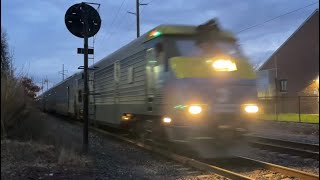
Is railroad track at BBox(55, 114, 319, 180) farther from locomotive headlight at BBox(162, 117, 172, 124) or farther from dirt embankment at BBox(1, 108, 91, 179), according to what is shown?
dirt embankment at BBox(1, 108, 91, 179)

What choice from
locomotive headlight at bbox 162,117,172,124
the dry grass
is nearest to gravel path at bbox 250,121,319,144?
locomotive headlight at bbox 162,117,172,124

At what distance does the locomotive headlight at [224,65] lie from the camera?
11.7 meters

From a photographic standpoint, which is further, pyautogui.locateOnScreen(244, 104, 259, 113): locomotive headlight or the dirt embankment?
pyautogui.locateOnScreen(244, 104, 259, 113): locomotive headlight

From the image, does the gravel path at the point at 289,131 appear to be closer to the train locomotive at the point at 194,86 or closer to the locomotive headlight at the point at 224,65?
the train locomotive at the point at 194,86

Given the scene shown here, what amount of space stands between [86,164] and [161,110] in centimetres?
248

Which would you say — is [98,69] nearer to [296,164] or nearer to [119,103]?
[119,103]

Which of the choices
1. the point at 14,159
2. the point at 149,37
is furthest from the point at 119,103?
the point at 14,159

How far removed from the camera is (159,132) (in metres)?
13.0

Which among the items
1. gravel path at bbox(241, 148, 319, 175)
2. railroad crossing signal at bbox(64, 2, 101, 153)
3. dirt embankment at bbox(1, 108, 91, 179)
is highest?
railroad crossing signal at bbox(64, 2, 101, 153)

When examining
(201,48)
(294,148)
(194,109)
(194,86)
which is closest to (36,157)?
(194,109)

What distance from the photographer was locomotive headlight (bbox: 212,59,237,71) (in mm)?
11734

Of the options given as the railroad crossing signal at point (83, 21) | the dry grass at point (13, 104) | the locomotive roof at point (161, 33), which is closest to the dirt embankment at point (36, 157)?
the dry grass at point (13, 104)

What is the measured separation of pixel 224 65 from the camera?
1182 centimetres

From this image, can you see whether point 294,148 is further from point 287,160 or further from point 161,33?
point 161,33
